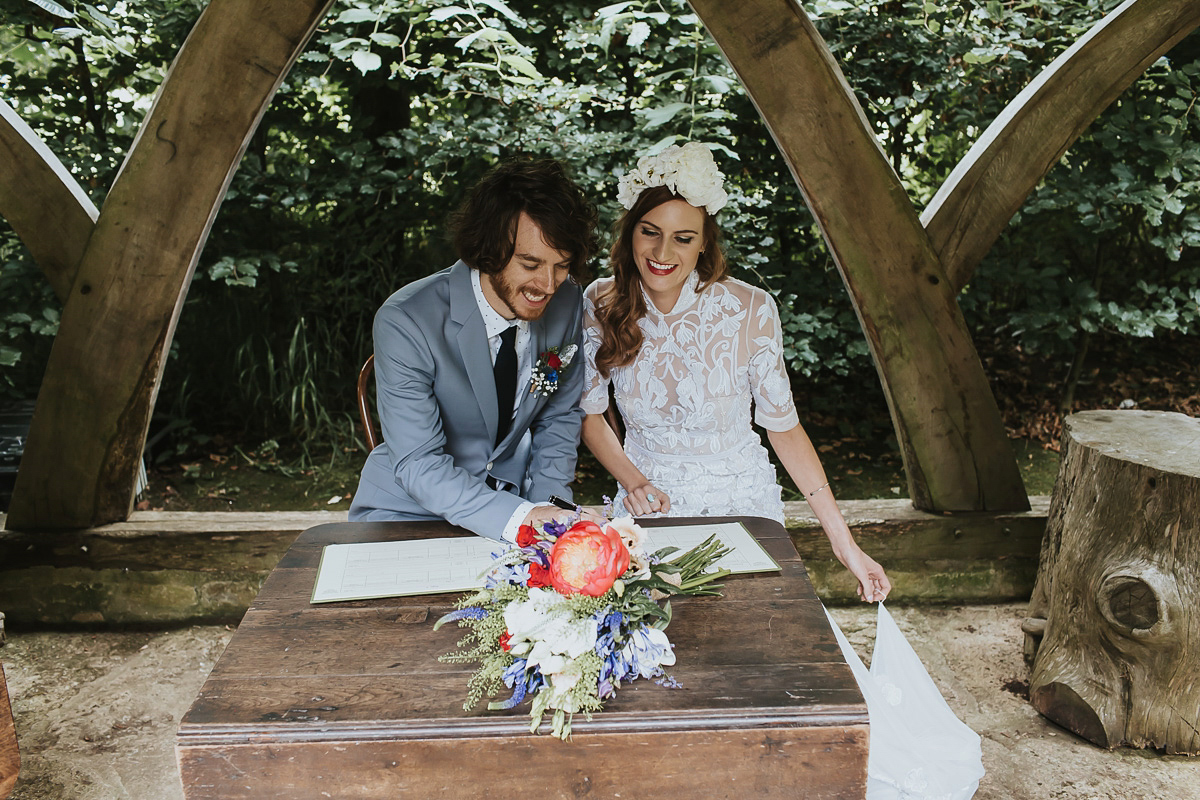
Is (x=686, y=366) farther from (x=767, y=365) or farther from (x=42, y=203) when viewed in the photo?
(x=42, y=203)

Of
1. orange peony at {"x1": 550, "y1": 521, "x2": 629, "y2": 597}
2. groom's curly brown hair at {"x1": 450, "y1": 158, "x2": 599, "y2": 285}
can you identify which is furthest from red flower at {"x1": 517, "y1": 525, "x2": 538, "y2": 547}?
groom's curly brown hair at {"x1": 450, "y1": 158, "x2": 599, "y2": 285}

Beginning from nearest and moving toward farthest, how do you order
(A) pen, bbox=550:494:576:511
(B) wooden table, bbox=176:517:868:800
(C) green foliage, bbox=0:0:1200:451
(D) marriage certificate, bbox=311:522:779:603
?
(B) wooden table, bbox=176:517:868:800 < (D) marriage certificate, bbox=311:522:779:603 < (A) pen, bbox=550:494:576:511 < (C) green foliage, bbox=0:0:1200:451

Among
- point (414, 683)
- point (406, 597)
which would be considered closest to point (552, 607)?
point (414, 683)

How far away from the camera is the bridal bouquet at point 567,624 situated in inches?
60.7

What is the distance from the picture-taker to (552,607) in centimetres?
160

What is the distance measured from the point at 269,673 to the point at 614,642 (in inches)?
25.4

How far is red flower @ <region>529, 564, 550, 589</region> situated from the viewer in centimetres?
164

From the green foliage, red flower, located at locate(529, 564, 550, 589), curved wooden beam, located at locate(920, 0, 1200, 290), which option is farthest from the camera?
the green foliage

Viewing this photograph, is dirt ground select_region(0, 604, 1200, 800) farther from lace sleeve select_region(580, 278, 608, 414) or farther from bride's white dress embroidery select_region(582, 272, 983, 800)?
lace sleeve select_region(580, 278, 608, 414)

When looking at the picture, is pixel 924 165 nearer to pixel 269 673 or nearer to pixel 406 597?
pixel 406 597

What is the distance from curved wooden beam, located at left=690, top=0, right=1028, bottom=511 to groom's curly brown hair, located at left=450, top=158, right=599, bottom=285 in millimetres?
822

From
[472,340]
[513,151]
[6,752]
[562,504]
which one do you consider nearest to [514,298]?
[472,340]

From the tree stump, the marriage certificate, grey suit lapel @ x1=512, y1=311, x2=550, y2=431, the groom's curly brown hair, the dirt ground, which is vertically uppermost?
the groom's curly brown hair

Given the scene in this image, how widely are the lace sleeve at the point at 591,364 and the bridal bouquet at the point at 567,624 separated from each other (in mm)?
1199
